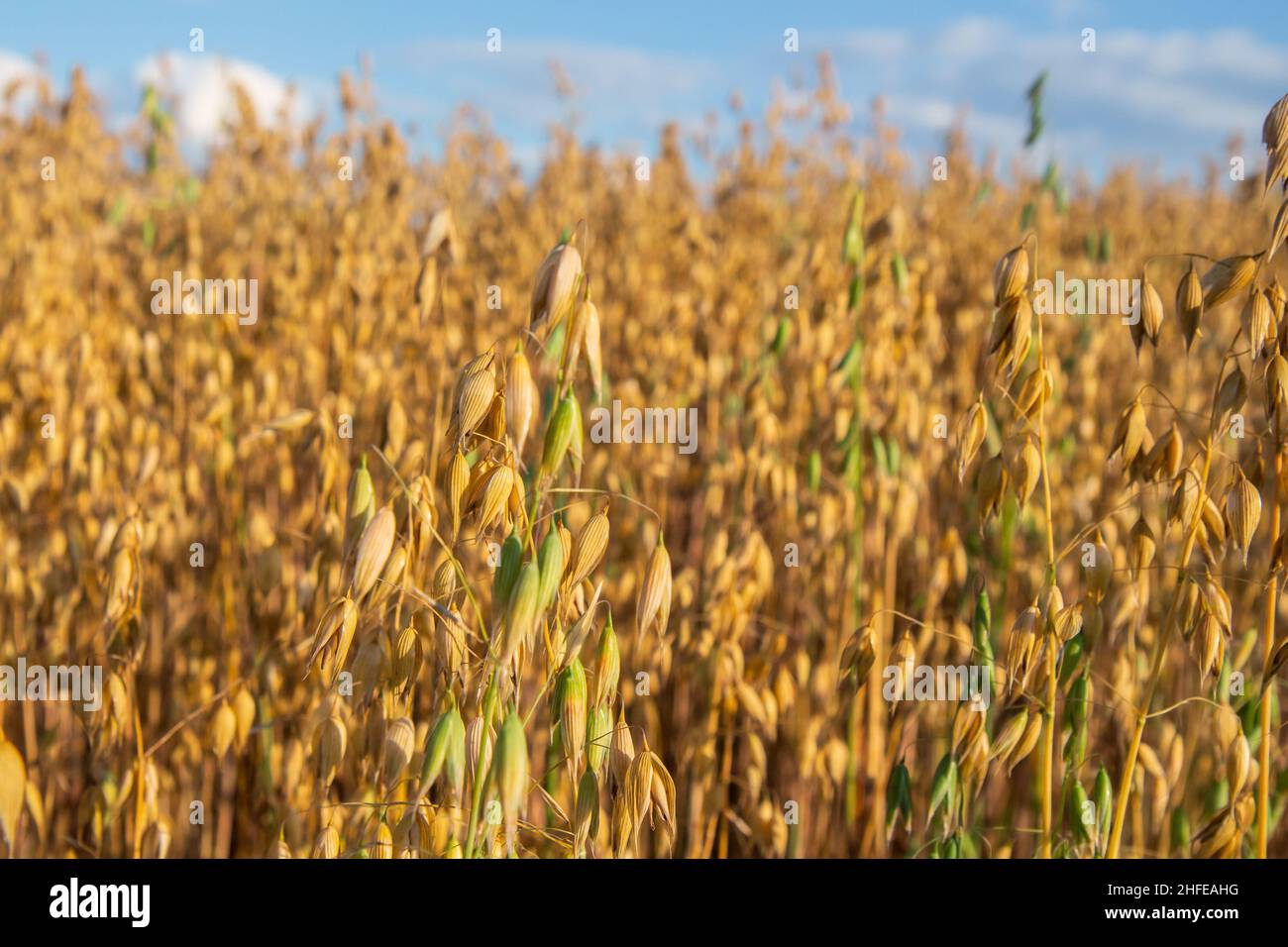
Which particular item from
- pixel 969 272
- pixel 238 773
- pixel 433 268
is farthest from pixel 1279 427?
pixel 969 272

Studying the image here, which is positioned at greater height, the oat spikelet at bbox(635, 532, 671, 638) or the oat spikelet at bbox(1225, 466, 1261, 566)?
the oat spikelet at bbox(1225, 466, 1261, 566)

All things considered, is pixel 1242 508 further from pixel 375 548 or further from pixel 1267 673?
pixel 375 548

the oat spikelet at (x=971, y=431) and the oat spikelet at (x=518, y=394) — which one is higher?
the oat spikelet at (x=518, y=394)

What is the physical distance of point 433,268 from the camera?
4.48 feet

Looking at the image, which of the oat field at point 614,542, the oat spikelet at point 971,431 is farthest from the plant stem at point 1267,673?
the oat spikelet at point 971,431

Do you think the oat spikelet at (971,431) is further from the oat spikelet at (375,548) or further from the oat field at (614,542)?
the oat spikelet at (375,548)

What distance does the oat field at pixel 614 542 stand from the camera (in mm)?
831

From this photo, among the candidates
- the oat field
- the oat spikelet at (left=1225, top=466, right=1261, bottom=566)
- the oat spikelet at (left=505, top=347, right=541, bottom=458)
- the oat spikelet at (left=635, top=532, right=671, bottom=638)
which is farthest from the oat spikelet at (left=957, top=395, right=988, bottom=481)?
the oat spikelet at (left=505, top=347, right=541, bottom=458)

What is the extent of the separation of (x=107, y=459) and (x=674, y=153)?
4166 millimetres

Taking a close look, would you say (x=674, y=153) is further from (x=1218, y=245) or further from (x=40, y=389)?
(x=40, y=389)

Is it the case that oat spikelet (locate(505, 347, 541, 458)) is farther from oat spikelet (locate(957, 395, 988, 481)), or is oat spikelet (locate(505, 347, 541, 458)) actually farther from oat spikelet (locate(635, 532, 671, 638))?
oat spikelet (locate(957, 395, 988, 481))

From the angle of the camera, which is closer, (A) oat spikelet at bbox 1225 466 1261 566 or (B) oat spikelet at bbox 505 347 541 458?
(B) oat spikelet at bbox 505 347 541 458

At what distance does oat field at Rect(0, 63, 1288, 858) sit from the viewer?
83cm
